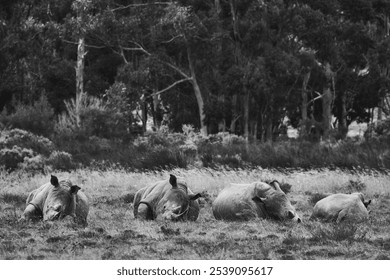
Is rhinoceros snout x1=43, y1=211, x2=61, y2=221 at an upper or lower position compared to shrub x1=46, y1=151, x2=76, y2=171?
upper

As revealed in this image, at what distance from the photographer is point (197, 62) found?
143 feet

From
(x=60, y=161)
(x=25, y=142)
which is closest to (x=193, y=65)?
(x=25, y=142)

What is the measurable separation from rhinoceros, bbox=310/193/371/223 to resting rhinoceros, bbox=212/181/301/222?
854 millimetres

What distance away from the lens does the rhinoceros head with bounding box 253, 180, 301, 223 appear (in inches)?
459

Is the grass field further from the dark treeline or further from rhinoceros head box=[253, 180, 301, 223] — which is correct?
the dark treeline

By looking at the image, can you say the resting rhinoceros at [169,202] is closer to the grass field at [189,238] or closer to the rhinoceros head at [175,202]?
the rhinoceros head at [175,202]

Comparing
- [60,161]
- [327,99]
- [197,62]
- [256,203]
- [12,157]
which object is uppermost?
[197,62]

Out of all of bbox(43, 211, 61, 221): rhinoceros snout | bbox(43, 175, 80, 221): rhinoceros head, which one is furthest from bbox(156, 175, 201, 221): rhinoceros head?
bbox(43, 211, 61, 221): rhinoceros snout

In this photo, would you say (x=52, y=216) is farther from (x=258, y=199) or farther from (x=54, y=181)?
(x=258, y=199)

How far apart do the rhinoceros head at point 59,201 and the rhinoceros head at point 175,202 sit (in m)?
1.22

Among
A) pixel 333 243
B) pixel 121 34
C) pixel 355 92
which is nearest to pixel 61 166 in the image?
pixel 333 243

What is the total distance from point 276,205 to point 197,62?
3217cm

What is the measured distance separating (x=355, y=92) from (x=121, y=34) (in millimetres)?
14415

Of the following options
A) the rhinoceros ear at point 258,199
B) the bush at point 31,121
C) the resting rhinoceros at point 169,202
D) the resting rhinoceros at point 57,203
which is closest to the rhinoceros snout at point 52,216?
the resting rhinoceros at point 57,203
